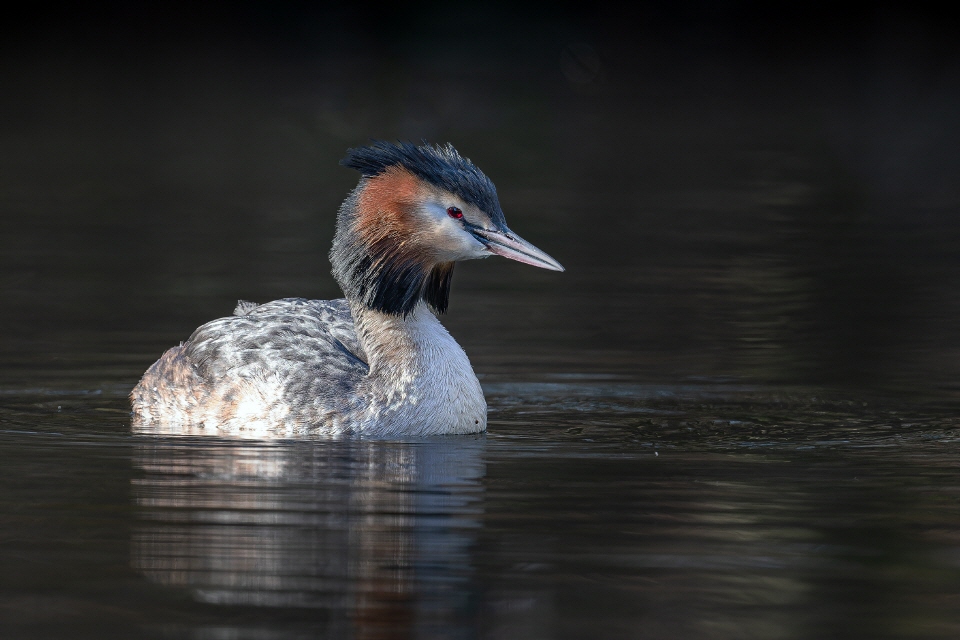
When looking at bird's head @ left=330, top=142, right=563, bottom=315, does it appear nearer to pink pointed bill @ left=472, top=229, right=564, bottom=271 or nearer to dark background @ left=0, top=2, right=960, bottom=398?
pink pointed bill @ left=472, top=229, right=564, bottom=271

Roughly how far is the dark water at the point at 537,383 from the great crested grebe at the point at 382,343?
0.30 metres

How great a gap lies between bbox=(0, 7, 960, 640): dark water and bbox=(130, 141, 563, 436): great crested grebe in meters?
0.30

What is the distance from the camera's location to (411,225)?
958 cm

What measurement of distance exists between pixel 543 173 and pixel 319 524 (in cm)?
1588

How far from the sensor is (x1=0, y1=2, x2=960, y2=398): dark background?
1255 centimetres

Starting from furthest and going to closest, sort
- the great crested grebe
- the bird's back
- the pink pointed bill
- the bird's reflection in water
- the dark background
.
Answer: the dark background
the bird's back
the great crested grebe
the pink pointed bill
the bird's reflection in water

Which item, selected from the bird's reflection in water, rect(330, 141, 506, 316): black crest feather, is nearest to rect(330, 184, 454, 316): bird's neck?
rect(330, 141, 506, 316): black crest feather

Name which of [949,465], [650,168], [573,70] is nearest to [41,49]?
[573,70]

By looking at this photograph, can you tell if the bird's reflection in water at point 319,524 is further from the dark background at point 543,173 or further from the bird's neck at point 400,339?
the dark background at point 543,173

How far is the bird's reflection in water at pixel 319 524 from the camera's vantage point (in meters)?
6.30

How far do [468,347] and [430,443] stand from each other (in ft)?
10.1

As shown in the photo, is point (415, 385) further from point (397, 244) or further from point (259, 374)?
point (259, 374)

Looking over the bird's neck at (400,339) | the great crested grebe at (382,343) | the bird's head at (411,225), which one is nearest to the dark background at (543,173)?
the great crested grebe at (382,343)

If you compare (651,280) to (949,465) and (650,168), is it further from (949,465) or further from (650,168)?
(650,168)
